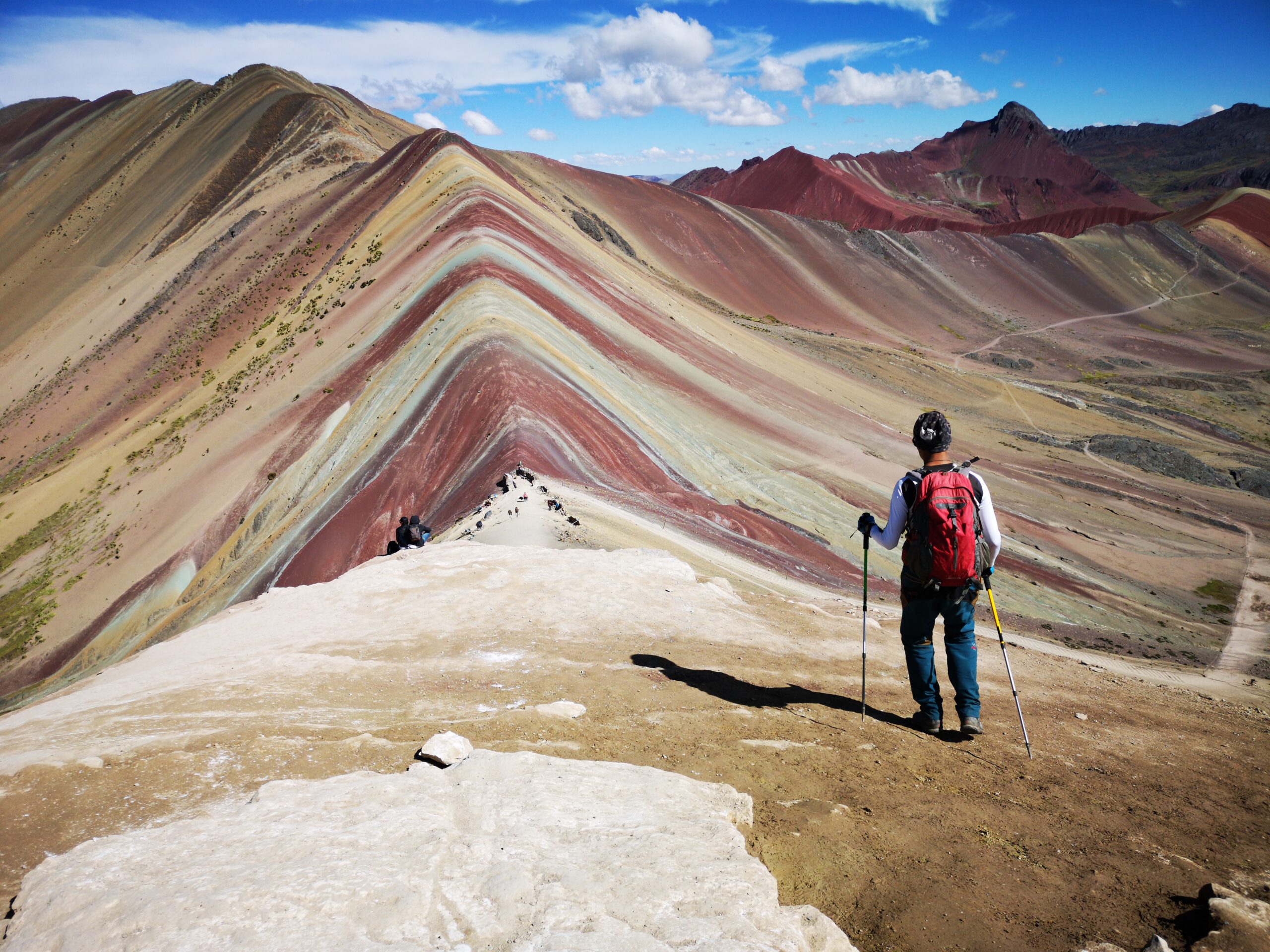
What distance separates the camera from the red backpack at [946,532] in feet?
16.4

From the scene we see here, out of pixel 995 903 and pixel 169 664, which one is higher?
pixel 995 903

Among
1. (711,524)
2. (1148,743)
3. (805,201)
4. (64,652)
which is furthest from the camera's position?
(805,201)

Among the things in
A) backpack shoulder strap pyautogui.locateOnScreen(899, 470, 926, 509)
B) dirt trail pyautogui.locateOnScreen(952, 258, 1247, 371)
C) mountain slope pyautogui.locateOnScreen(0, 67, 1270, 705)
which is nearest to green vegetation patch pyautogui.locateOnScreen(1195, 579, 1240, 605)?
mountain slope pyautogui.locateOnScreen(0, 67, 1270, 705)

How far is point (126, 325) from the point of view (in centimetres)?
3991

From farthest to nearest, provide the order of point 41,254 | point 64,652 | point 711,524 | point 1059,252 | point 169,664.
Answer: point 1059,252, point 41,254, point 64,652, point 711,524, point 169,664

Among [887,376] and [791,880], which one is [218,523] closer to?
[791,880]

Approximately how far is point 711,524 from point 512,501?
15.5ft

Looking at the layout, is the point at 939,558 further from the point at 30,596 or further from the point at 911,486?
the point at 30,596

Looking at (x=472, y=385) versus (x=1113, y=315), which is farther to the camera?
(x=1113, y=315)

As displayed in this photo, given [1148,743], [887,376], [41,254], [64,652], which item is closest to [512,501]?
[1148,743]

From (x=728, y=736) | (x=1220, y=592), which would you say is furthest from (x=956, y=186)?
(x=728, y=736)

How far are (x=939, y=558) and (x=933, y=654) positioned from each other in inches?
28.5

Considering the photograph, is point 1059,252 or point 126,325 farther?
point 1059,252

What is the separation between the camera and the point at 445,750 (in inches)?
172
